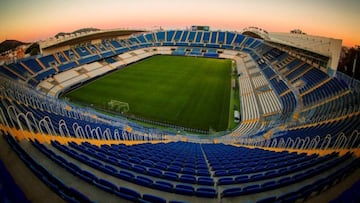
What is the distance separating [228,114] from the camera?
22.4 metres

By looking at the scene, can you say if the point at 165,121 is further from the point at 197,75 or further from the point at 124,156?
the point at 197,75

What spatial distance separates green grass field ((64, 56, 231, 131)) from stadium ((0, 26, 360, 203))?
21 cm

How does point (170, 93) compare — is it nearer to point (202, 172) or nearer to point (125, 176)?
point (202, 172)

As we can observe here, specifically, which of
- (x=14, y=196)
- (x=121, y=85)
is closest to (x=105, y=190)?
(x=14, y=196)

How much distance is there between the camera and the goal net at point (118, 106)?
890 inches

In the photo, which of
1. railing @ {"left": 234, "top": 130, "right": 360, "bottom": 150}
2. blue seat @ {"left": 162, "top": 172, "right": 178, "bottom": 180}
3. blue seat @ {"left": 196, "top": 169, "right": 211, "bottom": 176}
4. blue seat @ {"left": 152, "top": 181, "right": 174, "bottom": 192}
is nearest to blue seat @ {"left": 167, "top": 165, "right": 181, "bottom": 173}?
blue seat @ {"left": 162, "top": 172, "right": 178, "bottom": 180}

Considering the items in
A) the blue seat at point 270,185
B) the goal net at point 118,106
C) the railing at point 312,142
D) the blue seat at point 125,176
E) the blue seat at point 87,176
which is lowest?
the goal net at point 118,106

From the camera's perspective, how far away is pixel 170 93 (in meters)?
28.0

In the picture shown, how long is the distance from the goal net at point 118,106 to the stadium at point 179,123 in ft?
0.71

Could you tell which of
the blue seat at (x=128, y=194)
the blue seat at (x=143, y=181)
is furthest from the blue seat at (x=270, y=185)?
the blue seat at (x=128, y=194)

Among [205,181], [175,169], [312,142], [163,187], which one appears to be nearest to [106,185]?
[163,187]

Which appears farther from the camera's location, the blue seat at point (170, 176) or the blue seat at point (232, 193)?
the blue seat at point (170, 176)

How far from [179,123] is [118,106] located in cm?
775

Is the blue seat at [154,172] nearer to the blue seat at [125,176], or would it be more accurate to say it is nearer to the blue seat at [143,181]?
the blue seat at [143,181]
